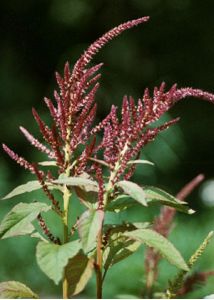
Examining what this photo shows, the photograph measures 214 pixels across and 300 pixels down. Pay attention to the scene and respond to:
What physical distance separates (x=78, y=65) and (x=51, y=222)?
278 cm

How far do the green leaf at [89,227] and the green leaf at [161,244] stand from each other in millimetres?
73

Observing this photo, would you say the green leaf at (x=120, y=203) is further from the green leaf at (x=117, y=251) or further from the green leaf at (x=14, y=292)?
the green leaf at (x=14, y=292)

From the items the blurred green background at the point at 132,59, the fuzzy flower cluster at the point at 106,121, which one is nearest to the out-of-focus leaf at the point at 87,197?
the fuzzy flower cluster at the point at 106,121

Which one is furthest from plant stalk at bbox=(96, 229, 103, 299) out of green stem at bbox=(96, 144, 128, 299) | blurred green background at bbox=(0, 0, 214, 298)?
blurred green background at bbox=(0, 0, 214, 298)

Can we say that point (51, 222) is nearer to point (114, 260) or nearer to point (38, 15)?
point (38, 15)

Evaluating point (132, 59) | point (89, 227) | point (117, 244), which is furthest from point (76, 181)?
→ point (132, 59)

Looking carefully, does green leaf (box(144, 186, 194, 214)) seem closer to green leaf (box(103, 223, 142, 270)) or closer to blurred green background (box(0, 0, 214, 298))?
green leaf (box(103, 223, 142, 270))

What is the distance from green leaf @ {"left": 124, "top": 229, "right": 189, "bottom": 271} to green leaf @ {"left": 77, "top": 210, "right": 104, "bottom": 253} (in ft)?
0.24

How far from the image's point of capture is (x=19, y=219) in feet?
3.32

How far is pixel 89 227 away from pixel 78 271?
83 millimetres

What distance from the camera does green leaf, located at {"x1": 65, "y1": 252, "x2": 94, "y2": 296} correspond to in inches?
37.5

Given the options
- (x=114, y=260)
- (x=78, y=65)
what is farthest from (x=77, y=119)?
(x=114, y=260)

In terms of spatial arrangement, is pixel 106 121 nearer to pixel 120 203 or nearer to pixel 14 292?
pixel 120 203

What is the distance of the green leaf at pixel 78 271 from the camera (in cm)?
95
